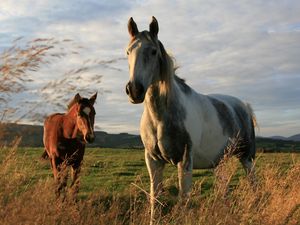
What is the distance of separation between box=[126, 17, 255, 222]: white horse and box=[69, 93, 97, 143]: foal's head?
2.86 m

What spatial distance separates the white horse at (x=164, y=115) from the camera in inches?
219

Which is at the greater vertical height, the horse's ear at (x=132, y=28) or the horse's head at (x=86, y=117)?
the horse's ear at (x=132, y=28)

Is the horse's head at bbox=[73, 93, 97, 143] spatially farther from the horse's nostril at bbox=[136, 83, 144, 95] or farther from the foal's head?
the horse's nostril at bbox=[136, 83, 144, 95]

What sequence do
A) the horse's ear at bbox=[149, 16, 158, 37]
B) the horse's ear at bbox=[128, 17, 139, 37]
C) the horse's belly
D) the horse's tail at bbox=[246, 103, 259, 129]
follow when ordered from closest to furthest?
the horse's ear at bbox=[149, 16, 158, 37] < the horse's ear at bbox=[128, 17, 139, 37] < the horse's belly < the horse's tail at bbox=[246, 103, 259, 129]

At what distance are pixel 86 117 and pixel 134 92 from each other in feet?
13.9

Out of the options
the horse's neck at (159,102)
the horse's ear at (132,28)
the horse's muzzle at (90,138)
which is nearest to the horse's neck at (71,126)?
the horse's muzzle at (90,138)

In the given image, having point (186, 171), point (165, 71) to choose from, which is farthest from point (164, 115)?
point (186, 171)

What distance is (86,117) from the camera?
9.27 metres

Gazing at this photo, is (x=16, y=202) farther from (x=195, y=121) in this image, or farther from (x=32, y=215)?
(x=195, y=121)

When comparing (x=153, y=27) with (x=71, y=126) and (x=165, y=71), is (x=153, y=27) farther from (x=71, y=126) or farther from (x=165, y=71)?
(x=71, y=126)

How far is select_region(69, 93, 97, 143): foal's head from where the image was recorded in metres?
8.95

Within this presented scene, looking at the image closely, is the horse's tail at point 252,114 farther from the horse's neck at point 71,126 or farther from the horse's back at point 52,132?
the horse's back at point 52,132

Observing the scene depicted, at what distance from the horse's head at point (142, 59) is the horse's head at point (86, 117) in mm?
3401

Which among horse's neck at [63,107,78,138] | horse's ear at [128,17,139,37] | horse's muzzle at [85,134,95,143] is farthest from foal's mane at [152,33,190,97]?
horse's neck at [63,107,78,138]
